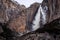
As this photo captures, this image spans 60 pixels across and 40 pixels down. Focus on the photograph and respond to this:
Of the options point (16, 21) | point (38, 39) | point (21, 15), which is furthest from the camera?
point (21, 15)

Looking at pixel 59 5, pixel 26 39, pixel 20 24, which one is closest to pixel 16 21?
pixel 20 24

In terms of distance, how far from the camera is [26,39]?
11.4 ft

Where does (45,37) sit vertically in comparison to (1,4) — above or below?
below

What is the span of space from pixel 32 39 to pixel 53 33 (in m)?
0.59

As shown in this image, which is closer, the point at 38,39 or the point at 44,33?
the point at 44,33

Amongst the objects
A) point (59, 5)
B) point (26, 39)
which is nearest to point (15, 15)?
point (59, 5)

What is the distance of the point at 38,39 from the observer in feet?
10.5

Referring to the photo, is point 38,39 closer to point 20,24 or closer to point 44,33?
point 44,33

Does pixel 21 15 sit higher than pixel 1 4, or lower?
lower

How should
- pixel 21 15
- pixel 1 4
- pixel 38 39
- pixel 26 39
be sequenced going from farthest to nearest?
pixel 21 15 < pixel 1 4 < pixel 26 39 < pixel 38 39

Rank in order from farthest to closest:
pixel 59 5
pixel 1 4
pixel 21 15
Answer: pixel 21 15
pixel 1 4
pixel 59 5

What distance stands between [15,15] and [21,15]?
21.4 inches

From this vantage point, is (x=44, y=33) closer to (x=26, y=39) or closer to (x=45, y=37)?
(x=45, y=37)

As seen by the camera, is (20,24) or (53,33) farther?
(20,24)
